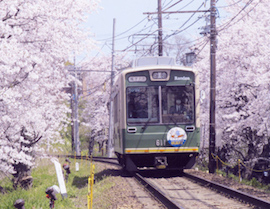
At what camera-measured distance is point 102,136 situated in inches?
1766

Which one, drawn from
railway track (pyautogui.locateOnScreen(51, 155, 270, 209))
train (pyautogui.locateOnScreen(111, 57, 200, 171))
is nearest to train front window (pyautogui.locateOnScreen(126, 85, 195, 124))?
train (pyautogui.locateOnScreen(111, 57, 200, 171))

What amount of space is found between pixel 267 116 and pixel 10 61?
10805mm

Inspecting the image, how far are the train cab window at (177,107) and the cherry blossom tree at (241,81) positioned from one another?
348 centimetres

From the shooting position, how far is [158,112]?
1379 cm

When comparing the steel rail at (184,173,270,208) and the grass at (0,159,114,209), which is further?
the grass at (0,159,114,209)

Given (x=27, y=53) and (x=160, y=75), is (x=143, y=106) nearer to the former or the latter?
(x=160, y=75)

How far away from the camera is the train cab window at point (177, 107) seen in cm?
Answer: 1382

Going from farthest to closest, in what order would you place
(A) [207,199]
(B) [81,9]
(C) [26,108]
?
(B) [81,9]
(A) [207,199]
(C) [26,108]

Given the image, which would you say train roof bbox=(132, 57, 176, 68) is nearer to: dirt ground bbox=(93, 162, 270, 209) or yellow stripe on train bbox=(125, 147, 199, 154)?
yellow stripe on train bbox=(125, 147, 199, 154)

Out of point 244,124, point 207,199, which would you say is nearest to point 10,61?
point 207,199

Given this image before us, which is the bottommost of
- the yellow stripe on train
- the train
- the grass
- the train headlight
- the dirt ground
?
the grass

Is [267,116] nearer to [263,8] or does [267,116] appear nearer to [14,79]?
[263,8]

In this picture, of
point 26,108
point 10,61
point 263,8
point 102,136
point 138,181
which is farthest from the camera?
point 102,136

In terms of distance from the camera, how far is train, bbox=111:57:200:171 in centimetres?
1378
